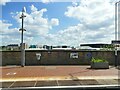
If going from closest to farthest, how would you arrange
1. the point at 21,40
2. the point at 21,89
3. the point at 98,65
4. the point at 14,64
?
the point at 21,89
the point at 98,65
the point at 21,40
the point at 14,64

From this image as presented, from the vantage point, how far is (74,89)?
1441 centimetres

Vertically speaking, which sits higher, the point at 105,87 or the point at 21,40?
the point at 21,40

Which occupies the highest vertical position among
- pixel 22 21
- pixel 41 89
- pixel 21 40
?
pixel 22 21

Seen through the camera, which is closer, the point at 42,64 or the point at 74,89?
the point at 74,89

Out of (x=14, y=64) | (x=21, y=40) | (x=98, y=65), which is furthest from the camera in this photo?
(x=14, y=64)

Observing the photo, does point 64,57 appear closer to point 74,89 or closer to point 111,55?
point 111,55

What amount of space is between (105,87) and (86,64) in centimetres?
1785

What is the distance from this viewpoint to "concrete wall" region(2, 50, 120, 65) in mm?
32438

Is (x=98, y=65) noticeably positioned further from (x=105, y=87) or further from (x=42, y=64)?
(x=105, y=87)

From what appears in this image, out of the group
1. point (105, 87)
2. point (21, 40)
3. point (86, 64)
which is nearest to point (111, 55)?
point (86, 64)

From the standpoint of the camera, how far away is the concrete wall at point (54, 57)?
32.4 metres

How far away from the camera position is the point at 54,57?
32.7 metres

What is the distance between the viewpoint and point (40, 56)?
3259cm

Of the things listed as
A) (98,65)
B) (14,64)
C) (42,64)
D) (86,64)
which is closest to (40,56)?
(42,64)
